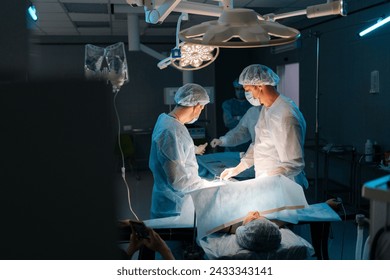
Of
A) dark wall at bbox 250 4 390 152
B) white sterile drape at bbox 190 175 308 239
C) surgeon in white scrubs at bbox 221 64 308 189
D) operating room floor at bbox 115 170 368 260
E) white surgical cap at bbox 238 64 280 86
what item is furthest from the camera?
dark wall at bbox 250 4 390 152

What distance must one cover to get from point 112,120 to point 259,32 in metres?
0.91

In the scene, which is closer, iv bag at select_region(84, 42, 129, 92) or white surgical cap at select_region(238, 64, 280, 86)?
white surgical cap at select_region(238, 64, 280, 86)

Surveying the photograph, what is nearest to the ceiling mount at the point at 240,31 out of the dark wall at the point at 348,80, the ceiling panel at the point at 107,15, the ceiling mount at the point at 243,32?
A: the ceiling mount at the point at 243,32

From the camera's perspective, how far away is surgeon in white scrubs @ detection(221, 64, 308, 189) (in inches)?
85.7

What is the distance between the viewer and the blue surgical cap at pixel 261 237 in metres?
1.58

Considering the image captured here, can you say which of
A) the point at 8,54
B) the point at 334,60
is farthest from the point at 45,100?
the point at 334,60

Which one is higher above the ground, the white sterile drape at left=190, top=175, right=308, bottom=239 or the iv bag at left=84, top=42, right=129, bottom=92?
the iv bag at left=84, top=42, right=129, bottom=92

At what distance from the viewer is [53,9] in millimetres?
4238

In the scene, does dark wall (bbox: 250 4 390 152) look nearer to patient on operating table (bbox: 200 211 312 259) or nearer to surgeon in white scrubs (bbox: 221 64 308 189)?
surgeon in white scrubs (bbox: 221 64 308 189)

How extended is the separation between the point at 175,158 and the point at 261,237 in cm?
70

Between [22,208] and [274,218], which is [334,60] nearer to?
[274,218]

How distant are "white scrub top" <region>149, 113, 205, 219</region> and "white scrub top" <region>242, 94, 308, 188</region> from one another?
1.54 feet

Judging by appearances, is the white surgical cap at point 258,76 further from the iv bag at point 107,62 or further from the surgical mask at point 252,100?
the iv bag at point 107,62

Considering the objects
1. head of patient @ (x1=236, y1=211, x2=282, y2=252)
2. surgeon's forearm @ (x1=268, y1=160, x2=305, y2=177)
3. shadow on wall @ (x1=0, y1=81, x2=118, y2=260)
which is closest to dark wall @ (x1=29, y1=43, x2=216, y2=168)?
→ surgeon's forearm @ (x1=268, y1=160, x2=305, y2=177)
